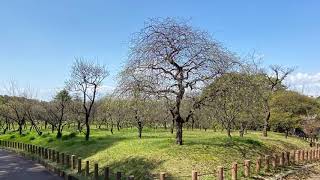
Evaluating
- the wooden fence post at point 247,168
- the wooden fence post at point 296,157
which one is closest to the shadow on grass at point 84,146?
the wooden fence post at point 247,168

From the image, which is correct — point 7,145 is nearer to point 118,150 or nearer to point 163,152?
point 118,150

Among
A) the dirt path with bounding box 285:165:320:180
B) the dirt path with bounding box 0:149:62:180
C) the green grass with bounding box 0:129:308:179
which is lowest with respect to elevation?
the dirt path with bounding box 0:149:62:180

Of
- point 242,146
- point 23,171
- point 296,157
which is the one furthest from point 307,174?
point 23,171

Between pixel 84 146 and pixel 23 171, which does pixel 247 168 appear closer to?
pixel 23 171

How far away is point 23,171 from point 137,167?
377 inches

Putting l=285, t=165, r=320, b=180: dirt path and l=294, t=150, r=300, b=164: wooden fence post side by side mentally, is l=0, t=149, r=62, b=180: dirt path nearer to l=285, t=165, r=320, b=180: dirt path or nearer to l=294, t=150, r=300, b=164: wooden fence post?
l=285, t=165, r=320, b=180: dirt path

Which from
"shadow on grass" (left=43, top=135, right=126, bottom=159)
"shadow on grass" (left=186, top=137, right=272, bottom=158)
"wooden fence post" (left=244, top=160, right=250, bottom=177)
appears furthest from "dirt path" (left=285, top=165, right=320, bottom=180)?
"shadow on grass" (left=43, top=135, right=126, bottom=159)

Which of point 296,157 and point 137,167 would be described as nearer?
point 137,167

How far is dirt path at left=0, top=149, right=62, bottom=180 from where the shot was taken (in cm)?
2366

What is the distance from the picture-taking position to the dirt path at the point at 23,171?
2366 cm

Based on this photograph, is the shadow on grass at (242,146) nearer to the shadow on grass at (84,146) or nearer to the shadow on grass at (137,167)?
the shadow on grass at (137,167)

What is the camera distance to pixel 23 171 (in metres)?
26.5

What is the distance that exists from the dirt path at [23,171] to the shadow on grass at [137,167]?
3.66 meters

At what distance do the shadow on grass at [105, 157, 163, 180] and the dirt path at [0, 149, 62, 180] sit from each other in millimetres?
3660
